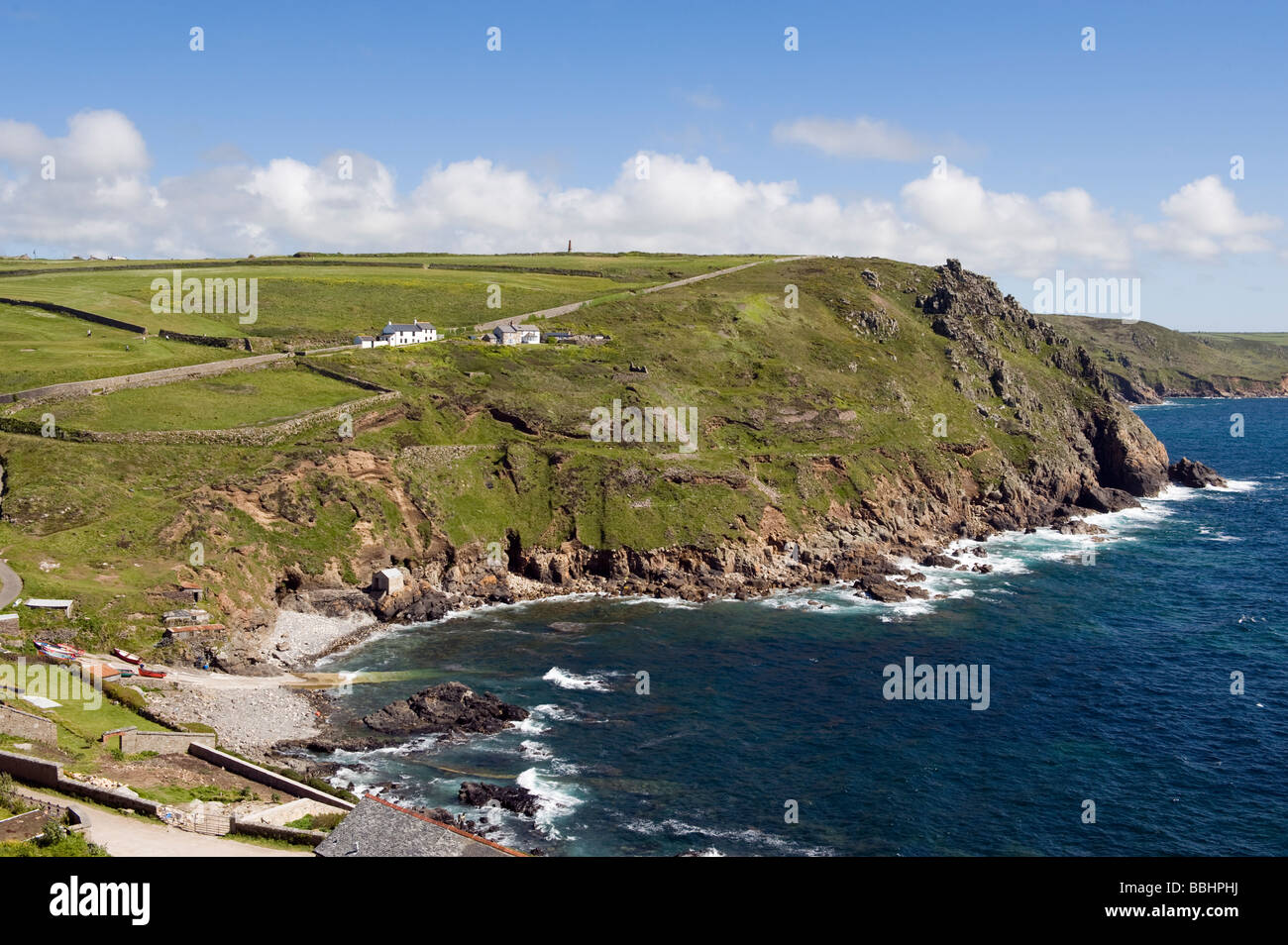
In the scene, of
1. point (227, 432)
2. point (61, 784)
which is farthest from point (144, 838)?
point (227, 432)

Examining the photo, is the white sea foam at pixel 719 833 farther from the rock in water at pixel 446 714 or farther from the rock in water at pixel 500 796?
the rock in water at pixel 446 714

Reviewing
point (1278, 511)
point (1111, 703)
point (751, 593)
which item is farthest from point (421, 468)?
point (1278, 511)

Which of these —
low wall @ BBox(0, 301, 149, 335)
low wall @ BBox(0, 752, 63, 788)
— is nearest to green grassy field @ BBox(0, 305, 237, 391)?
low wall @ BBox(0, 301, 149, 335)

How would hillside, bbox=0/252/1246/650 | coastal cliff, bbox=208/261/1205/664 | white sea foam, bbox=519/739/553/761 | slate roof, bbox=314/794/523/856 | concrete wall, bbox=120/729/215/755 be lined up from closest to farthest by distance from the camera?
slate roof, bbox=314/794/523/856
concrete wall, bbox=120/729/215/755
white sea foam, bbox=519/739/553/761
hillside, bbox=0/252/1246/650
coastal cliff, bbox=208/261/1205/664

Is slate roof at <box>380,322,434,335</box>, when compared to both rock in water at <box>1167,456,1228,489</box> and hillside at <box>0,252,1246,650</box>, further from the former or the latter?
rock in water at <box>1167,456,1228,489</box>

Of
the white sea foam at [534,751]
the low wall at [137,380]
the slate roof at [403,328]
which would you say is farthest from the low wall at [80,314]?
the white sea foam at [534,751]

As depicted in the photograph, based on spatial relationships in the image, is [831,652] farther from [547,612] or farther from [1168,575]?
[1168,575]

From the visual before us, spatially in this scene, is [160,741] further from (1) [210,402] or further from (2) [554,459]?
(2) [554,459]
